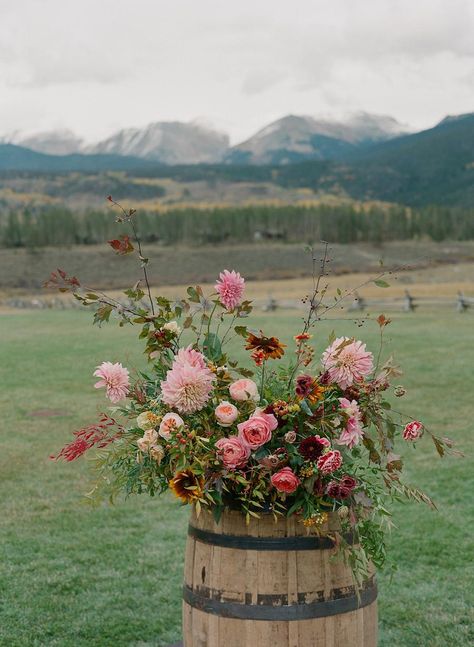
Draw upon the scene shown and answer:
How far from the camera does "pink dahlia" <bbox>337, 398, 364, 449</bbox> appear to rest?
4238 mm

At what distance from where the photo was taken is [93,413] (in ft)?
53.8

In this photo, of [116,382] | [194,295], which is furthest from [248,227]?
[116,382]

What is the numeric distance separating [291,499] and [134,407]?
2.99ft

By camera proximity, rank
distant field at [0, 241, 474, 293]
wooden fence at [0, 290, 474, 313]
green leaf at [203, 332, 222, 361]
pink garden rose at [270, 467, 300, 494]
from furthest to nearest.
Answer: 1. distant field at [0, 241, 474, 293]
2. wooden fence at [0, 290, 474, 313]
3. green leaf at [203, 332, 222, 361]
4. pink garden rose at [270, 467, 300, 494]

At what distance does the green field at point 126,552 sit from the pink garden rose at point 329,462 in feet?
3.85

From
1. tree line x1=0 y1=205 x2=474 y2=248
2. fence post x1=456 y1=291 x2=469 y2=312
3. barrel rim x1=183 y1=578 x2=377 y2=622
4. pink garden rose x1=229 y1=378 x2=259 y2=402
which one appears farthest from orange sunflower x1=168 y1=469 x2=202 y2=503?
tree line x1=0 y1=205 x2=474 y2=248

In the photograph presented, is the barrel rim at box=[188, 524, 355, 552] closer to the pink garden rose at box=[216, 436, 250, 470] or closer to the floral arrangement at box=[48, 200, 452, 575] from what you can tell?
the floral arrangement at box=[48, 200, 452, 575]

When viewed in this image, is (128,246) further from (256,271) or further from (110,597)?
(256,271)

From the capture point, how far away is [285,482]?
3.98m

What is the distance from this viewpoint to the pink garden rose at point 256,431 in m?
4.01

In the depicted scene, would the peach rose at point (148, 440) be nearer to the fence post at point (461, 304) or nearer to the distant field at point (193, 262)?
the fence post at point (461, 304)

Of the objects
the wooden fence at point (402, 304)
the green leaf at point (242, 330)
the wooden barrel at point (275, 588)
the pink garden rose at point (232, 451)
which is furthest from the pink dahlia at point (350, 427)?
the wooden fence at point (402, 304)

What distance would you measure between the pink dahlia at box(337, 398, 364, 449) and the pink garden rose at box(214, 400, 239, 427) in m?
0.51

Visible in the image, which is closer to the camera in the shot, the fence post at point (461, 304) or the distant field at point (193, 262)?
the fence post at point (461, 304)
